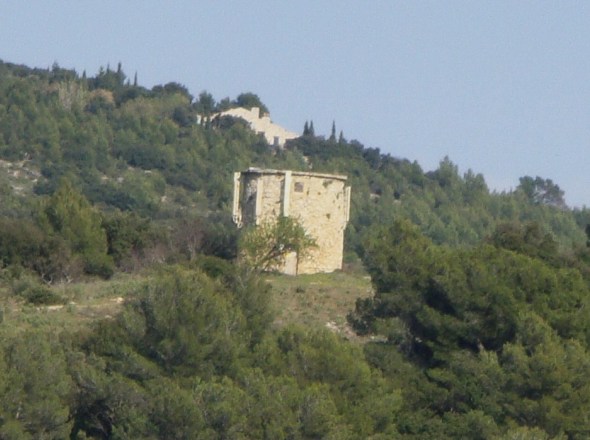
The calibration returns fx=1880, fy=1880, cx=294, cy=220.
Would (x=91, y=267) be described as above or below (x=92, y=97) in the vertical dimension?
below

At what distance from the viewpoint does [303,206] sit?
39.5m

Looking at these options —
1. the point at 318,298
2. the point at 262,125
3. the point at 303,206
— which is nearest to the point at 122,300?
the point at 318,298

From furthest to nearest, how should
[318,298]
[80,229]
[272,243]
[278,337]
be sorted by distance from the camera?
[80,229] → [272,243] → [318,298] → [278,337]

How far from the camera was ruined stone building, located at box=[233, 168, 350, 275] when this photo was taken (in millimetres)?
39156

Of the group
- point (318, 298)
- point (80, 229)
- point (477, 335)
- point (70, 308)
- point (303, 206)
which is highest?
point (303, 206)

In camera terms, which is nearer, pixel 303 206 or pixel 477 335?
pixel 477 335

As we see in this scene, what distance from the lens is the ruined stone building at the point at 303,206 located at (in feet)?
128

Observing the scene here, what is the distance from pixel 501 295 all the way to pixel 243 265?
796 centimetres

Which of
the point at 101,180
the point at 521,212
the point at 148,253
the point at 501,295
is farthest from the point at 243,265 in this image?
the point at 521,212

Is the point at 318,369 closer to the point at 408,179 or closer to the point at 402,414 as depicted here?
the point at 402,414

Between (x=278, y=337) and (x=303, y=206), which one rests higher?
(x=303, y=206)

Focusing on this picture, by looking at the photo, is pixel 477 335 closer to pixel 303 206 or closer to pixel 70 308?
pixel 70 308

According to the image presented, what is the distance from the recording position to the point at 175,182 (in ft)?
239

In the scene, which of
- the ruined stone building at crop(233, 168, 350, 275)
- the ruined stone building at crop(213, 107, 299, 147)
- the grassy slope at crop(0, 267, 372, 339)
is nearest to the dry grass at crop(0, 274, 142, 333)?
the grassy slope at crop(0, 267, 372, 339)
